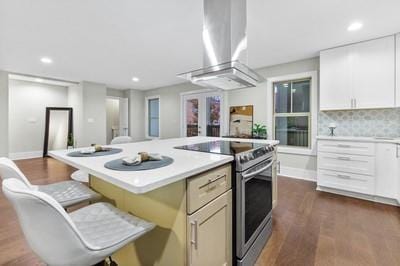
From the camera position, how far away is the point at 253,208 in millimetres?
1613

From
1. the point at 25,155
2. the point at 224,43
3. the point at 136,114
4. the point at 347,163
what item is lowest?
the point at 25,155

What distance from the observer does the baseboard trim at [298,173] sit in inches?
152

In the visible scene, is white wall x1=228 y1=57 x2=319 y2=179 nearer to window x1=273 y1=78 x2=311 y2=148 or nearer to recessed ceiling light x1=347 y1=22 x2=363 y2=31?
window x1=273 y1=78 x2=311 y2=148

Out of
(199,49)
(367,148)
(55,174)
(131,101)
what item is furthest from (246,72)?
(131,101)

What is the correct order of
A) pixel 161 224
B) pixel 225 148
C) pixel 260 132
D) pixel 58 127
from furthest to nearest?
1. pixel 58 127
2. pixel 260 132
3. pixel 225 148
4. pixel 161 224

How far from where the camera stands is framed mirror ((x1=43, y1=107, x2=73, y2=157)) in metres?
6.28

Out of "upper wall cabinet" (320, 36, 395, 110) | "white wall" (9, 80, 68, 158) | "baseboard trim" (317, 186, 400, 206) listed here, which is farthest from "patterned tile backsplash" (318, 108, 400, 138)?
"white wall" (9, 80, 68, 158)

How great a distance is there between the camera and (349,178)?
3.03m

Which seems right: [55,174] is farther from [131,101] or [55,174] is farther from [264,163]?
[264,163]

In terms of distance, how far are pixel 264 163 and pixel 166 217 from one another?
1093 millimetres

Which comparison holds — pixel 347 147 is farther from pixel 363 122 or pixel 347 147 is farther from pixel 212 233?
pixel 212 233

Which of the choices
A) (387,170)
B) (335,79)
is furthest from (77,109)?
(387,170)

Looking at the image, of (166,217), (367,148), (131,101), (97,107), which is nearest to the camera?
(166,217)

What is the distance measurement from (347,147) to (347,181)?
0.54 meters
